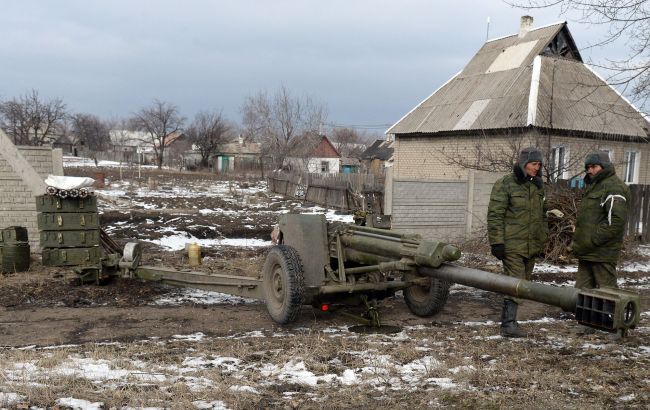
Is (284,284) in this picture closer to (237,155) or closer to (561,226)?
(561,226)

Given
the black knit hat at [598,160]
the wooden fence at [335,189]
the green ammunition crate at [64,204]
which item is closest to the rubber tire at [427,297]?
the black knit hat at [598,160]

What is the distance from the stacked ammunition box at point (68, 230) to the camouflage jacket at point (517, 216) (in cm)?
559

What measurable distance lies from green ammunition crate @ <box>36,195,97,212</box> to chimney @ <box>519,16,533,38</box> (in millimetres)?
18748

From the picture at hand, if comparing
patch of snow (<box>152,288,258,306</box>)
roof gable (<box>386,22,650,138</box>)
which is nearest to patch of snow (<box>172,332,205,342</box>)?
patch of snow (<box>152,288,258,306</box>)

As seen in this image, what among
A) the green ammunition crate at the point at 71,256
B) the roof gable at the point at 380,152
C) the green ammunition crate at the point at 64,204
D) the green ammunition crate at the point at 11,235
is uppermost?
the roof gable at the point at 380,152

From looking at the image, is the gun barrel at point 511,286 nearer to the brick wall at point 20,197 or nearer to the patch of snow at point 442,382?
the patch of snow at point 442,382

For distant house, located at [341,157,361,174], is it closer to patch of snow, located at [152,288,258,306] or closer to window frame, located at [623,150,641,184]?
window frame, located at [623,150,641,184]

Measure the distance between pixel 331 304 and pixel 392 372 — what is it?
1653mm

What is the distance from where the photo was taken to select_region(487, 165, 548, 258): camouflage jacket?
18.2 ft

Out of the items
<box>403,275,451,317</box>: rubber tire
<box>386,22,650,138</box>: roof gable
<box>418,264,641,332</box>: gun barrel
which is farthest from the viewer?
<box>386,22,650,138</box>: roof gable

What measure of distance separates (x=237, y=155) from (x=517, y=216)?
6485cm

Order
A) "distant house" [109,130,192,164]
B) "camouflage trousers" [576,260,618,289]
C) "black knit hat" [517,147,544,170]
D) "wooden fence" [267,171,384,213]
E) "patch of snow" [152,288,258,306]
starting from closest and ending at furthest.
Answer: "black knit hat" [517,147,544,170], "camouflage trousers" [576,260,618,289], "patch of snow" [152,288,258,306], "wooden fence" [267,171,384,213], "distant house" [109,130,192,164]

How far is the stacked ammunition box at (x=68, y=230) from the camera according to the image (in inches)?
311

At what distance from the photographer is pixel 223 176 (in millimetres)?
47344
